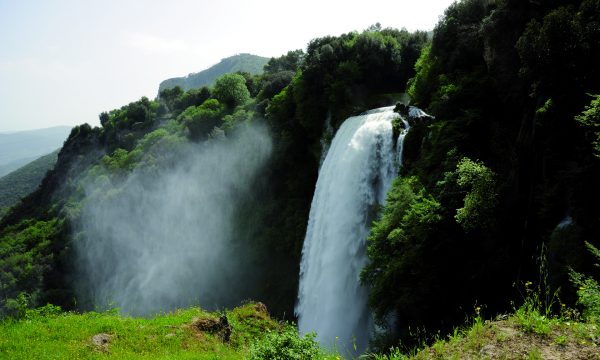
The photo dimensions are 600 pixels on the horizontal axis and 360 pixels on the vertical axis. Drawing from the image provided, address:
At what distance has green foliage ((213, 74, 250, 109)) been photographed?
62469 mm

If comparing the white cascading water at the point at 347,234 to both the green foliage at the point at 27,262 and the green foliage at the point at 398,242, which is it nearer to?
the green foliage at the point at 398,242

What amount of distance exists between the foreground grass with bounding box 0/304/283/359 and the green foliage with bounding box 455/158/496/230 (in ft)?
26.5

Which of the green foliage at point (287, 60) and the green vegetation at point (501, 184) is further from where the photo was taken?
the green foliage at point (287, 60)

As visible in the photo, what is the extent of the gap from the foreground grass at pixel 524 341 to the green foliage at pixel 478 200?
745 centimetres

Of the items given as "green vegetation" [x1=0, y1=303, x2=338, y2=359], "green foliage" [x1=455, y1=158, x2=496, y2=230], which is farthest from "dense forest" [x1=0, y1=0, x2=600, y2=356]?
"green vegetation" [x1=0, y1=303, x2=338, y2=359]

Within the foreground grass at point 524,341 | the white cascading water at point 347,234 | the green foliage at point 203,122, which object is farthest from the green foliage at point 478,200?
the green foliage at point 203,122

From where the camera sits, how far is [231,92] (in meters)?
62.4

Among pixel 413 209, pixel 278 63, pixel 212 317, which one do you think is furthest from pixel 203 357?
pixel 278 63

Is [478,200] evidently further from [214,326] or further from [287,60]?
[287,60]

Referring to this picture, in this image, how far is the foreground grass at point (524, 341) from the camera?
5090mm

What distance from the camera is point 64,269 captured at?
54.8 m

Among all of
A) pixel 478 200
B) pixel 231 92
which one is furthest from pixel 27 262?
pixel 478 200

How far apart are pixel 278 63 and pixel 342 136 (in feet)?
201

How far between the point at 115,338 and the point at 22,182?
165759mm
